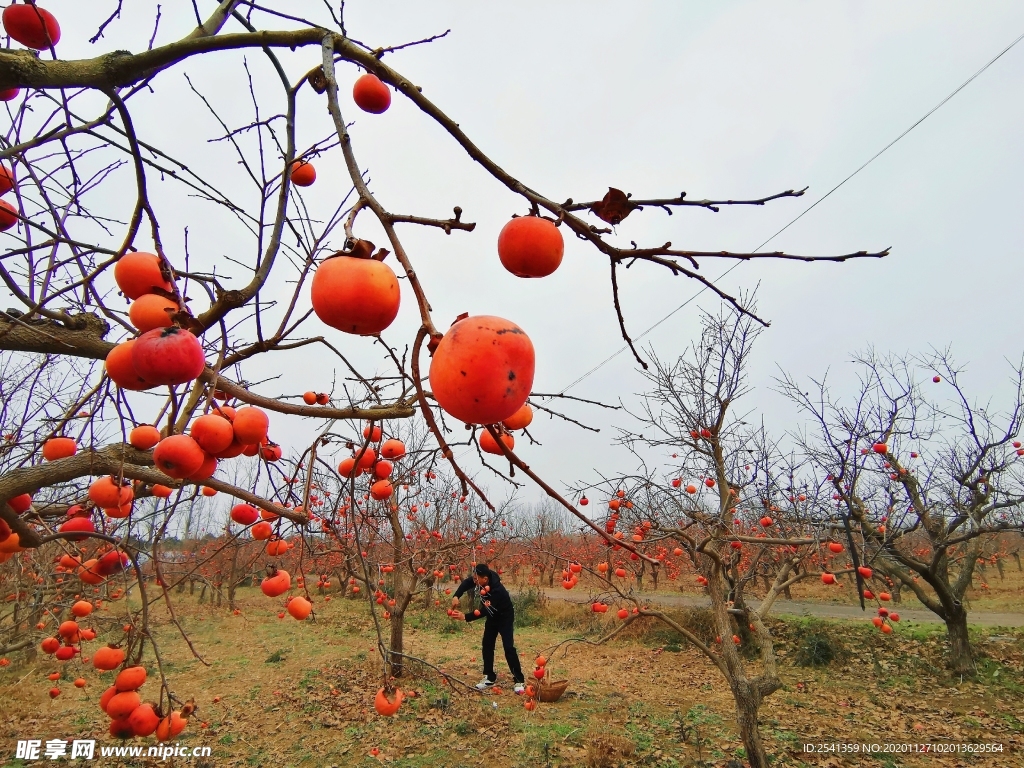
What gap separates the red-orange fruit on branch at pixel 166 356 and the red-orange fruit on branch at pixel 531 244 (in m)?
0.72

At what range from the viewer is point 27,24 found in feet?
5.60

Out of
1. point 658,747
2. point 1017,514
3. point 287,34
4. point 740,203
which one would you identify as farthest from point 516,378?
point 1017,514

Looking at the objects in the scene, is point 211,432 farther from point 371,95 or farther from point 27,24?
point 27,24

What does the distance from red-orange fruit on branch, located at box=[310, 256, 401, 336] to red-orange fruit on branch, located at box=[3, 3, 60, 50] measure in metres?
1.68

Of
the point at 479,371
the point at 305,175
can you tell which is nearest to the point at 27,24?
the point at 305,175

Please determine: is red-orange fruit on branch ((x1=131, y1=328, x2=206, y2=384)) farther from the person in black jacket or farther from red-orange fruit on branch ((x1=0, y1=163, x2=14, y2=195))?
the person in black jacket

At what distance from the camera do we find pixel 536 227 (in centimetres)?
120

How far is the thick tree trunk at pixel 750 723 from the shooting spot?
4211 millimetres

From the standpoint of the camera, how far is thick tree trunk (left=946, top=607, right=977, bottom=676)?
24.2ft

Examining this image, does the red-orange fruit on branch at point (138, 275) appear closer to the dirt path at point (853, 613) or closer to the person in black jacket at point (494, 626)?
the person in black jacket at point (494, 626)

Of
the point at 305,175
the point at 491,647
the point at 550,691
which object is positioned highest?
the point at 305,175

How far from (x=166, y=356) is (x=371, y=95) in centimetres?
105

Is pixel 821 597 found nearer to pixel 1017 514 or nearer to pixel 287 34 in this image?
pixel 1017 514

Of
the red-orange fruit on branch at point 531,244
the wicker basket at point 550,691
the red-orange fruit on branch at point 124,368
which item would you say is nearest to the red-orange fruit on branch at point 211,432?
the red-orange fruit on branch at point 124,368
